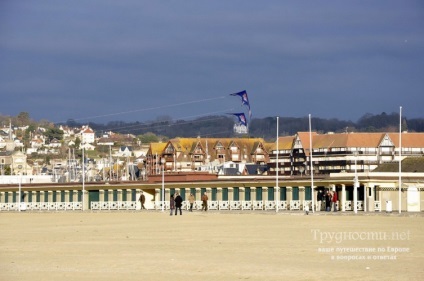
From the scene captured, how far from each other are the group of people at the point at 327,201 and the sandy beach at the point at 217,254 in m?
21.9

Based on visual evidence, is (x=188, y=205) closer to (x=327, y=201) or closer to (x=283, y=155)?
(x=327, y=201)

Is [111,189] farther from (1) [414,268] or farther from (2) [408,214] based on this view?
(1) [414,268]

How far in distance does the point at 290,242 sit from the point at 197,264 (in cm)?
762

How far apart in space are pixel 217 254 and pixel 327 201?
1424 inches

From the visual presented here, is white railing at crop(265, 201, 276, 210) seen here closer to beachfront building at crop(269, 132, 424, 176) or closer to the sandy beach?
the sandy beach

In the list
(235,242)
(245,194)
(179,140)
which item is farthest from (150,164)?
(235,242)

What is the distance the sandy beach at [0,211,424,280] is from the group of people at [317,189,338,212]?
2189 centimetres

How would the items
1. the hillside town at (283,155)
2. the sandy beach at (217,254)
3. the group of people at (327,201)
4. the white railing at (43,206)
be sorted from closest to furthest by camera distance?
the sandy beach at (217,254) < the group of people at (327,201) < the white railing at (43,206) < the hillside town at (283,155)

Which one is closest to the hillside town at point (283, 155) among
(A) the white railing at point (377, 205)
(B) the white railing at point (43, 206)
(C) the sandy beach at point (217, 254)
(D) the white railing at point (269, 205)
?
(B) the white railing at point (43, 206)

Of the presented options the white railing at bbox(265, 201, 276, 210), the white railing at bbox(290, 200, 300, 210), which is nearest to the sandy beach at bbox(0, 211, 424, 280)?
the white railing at bbox(290, 200, 300, 210)

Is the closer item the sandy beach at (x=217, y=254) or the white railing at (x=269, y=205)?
the sandy beach at (x=217, y=254)

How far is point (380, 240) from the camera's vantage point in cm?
3344

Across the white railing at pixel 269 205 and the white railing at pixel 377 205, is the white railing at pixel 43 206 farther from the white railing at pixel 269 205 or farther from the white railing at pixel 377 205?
the white railing at pixel 377 205

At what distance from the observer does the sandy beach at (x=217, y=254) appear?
2420 centimetres
